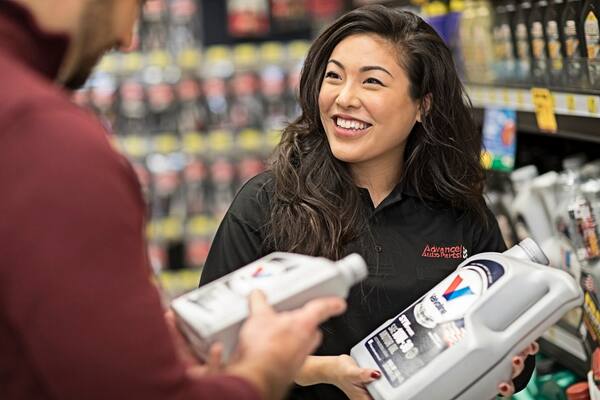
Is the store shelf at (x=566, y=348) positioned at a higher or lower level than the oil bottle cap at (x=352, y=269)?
lower

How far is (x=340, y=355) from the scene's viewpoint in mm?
2090

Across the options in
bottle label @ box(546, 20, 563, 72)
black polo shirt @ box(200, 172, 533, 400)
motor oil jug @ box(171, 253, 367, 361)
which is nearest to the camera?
motor oil jug @ box(171, 253, 367, 361)

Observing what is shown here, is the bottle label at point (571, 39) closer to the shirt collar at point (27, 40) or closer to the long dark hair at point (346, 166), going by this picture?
the long dark hair at point (346, 166)

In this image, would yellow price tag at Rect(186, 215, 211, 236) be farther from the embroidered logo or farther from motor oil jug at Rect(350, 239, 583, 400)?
motor oil jug at Rect(350, 239, 583, 400)

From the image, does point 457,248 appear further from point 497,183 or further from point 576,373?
point 497,183

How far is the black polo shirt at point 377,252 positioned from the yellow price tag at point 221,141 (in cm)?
390

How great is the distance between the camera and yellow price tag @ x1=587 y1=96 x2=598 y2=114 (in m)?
2.34

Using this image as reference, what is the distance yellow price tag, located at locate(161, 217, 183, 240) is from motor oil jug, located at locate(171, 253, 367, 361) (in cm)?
475

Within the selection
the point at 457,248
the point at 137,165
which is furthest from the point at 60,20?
the point at 137,165

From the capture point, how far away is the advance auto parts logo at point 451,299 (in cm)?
189

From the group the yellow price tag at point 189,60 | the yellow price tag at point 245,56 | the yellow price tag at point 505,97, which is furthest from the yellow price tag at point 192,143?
the yellow price tag at point 505,97

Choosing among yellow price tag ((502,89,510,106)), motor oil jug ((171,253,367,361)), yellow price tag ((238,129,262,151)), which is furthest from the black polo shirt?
yellow price tag ((238,129,262,151))

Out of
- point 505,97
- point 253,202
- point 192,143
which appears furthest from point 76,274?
point 192,143

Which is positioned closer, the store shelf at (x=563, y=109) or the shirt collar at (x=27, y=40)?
the shirt collar at (x=27, y=40)
